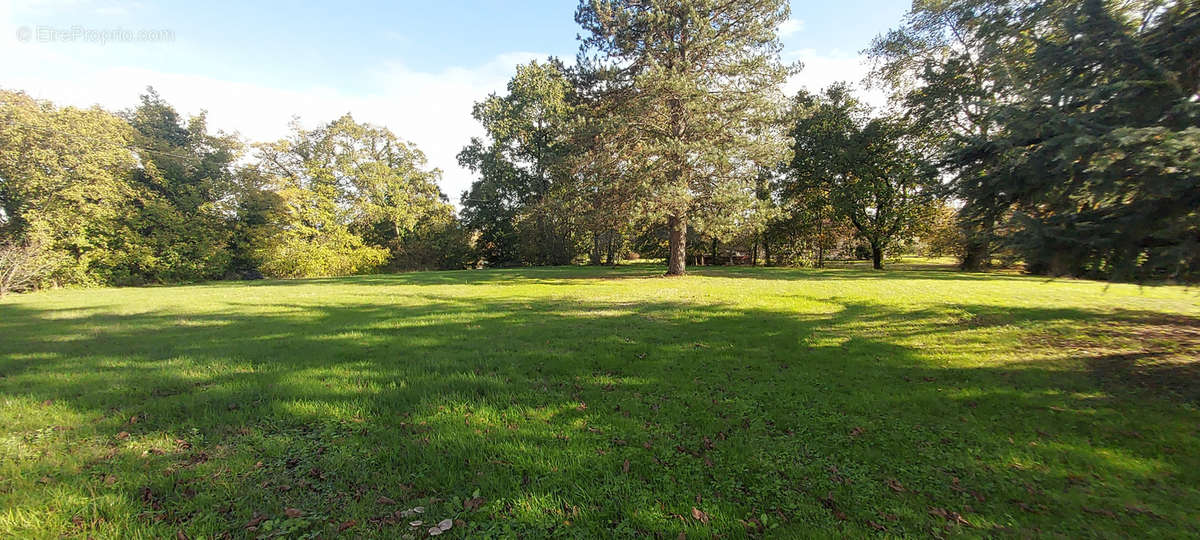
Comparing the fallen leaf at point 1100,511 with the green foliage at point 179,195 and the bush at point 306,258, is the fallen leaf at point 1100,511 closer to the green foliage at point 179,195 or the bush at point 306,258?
the bush at point 306,258

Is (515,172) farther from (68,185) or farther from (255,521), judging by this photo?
(255,521)

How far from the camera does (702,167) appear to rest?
18.6 metres

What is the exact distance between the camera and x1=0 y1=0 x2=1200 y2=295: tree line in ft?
15.2

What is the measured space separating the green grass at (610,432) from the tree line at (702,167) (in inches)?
84.8

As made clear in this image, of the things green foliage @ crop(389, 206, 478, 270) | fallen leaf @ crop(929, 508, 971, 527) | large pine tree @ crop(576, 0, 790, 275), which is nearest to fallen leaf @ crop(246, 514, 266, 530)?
fallen leaf @ crop(929, 508, 971, 527)

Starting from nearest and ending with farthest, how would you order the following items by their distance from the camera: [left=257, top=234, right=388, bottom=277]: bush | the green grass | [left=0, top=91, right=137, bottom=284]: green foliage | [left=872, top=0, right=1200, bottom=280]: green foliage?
the green grass, [left=872, top=0, right=1200, bottom=280]: green foliage, [left=0, top=91, right=137, bottom=284]: green foliage, [left=257, top=234, right=388, bottom=277]: bush

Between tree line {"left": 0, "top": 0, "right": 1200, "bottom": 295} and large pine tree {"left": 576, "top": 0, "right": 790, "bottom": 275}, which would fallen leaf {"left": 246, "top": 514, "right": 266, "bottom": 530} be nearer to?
tree line {"left": 0, "top": 0, "right": 1200, "bottom": 295}

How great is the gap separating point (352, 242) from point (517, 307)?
30017mm

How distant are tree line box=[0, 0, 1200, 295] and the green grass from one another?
2.15 metres

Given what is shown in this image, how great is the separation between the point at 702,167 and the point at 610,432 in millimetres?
16639

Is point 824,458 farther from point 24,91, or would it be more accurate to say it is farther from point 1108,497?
point 24,91

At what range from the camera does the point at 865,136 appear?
2869 cm

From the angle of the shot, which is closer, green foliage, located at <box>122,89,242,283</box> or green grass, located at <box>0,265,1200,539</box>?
green grass, located at <box>0,265,1200,539</box>

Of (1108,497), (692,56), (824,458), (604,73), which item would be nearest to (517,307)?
(824,458)
